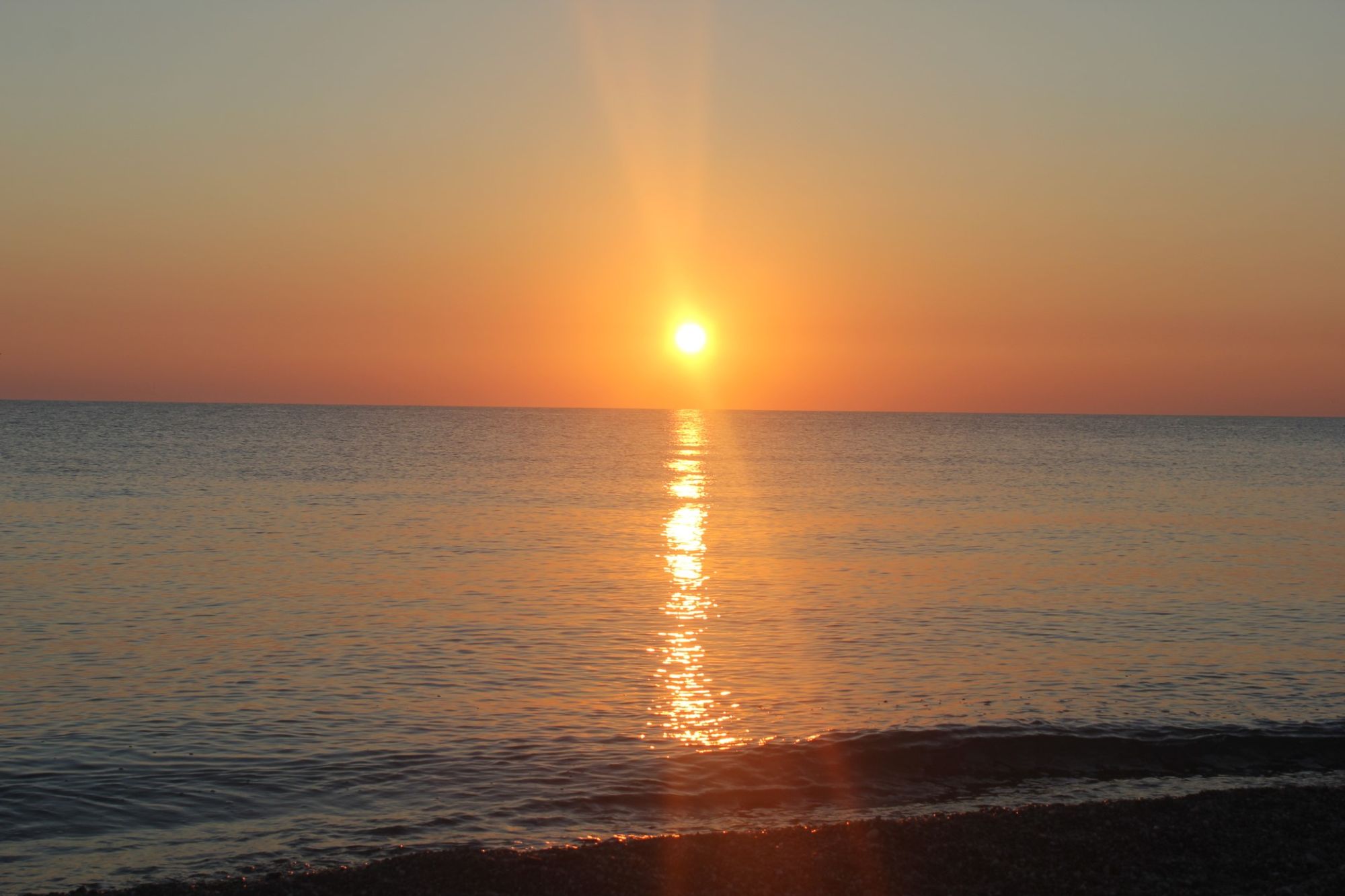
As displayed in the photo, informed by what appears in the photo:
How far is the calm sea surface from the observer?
13609mm

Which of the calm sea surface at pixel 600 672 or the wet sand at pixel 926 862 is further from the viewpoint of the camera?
the calm sea surface at pixel 600 672

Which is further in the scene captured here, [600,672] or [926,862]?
[600,672]

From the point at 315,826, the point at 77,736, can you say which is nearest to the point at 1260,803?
the point at 315,826

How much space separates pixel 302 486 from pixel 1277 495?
178ft

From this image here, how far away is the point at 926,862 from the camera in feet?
37.7

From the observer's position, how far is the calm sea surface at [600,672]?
13.6 meters

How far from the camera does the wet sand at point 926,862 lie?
427 inches

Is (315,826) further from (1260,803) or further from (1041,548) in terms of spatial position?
(1041,548)

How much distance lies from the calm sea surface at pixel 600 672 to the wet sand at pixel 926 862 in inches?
40.6

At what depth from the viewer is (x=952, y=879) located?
11.1 meters

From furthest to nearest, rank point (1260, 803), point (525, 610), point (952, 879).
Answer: point (525, 610), point (1260, 803), point (952, 879)

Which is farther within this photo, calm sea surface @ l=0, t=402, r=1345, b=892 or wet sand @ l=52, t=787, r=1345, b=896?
calm sea surface @ l=0, t=402, r=1345, b=892

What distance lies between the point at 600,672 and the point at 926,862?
31.7 ft

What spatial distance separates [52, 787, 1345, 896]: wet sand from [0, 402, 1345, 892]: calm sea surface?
3.38 feet
